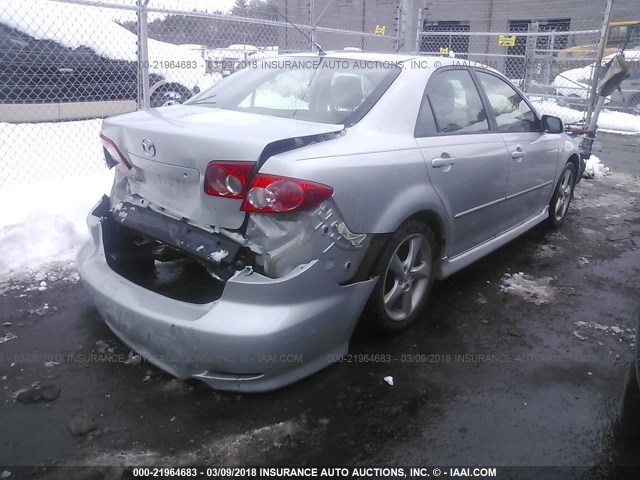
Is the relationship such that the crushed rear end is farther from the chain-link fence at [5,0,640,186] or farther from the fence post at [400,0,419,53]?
the fence post at [400,0,419,53]

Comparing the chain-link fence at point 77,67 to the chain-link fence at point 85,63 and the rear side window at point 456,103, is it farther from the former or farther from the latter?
the rear side window at point 456,103

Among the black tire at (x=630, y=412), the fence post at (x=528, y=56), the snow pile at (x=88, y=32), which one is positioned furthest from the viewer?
the fence post at (x=528, y=56)

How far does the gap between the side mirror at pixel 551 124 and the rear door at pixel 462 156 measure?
926mm

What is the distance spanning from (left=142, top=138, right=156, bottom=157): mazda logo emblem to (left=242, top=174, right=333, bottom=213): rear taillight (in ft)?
2.05

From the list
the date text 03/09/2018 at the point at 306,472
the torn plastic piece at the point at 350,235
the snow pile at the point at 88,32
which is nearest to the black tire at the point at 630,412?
the date text 03/09/2018 at the point at 306,472

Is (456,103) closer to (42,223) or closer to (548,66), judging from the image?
(42,223)

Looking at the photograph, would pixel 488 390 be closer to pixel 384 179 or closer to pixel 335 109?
pixel 384 179

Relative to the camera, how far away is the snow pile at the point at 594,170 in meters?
8.02

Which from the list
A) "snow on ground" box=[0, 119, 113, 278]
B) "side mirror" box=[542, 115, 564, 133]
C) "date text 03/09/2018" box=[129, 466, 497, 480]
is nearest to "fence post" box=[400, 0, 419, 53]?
"side mirror" box=[542, 115, 564, 133]

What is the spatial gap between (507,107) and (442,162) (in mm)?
1400

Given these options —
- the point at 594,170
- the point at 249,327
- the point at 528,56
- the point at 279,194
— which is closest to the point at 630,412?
the point at 249,327

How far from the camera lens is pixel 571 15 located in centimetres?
2409

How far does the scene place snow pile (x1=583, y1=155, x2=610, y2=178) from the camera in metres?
8.02

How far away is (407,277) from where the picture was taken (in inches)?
118
